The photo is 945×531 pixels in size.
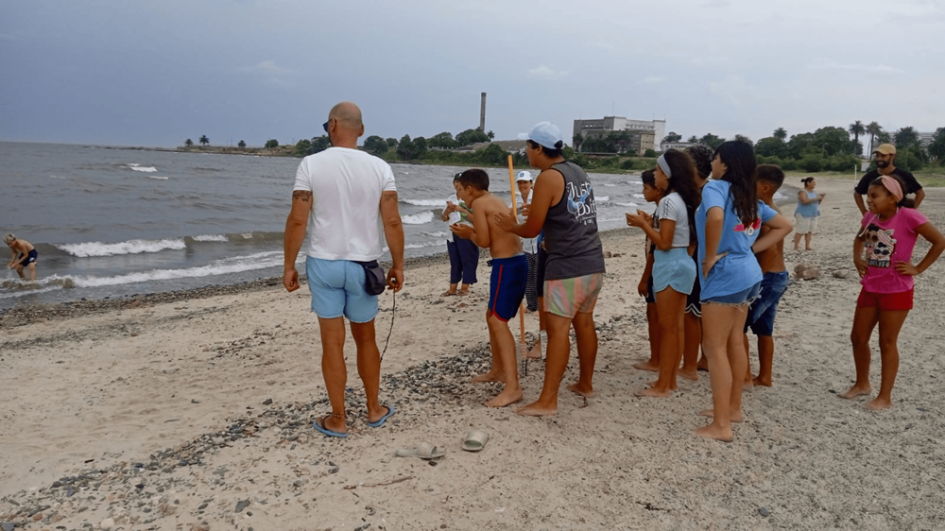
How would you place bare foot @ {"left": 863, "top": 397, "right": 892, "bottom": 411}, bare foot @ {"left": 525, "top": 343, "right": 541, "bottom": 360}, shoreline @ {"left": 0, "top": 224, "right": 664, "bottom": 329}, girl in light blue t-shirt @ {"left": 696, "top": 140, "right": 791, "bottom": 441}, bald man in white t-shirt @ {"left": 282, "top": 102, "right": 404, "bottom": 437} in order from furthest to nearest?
shoreline @ {"left": 0, "top": 224, "right": 664, "bottom": 329}
bare foot @ {"left": 525, "top": 343, "right": 541, "bottom": 360}
bare foot @ {"left": 863, "top": 397, "right": 892, "bottom": 411}
girl in light blue t-shirt @ {"left": 696, "top": 140, "right": 791, "bottom": 441}
bald man in white t-shirt @ {"left": 282, "top": 102, "right": 404, "bottom": 437}

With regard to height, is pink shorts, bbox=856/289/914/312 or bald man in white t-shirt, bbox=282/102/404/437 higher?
bald man in white t-shirt, bbox=282/102/404/437

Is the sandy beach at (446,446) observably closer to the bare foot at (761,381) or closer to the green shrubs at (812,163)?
the bare foot at (761,381)

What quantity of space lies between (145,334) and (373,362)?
16.2 ft

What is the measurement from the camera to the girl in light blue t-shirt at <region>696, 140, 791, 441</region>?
12.8 feet

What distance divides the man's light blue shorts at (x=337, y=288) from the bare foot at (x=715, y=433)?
7.67 ft

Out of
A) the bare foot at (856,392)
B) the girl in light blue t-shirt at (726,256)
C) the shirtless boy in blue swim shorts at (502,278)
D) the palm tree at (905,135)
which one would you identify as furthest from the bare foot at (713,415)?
the palm tree at (905,135)

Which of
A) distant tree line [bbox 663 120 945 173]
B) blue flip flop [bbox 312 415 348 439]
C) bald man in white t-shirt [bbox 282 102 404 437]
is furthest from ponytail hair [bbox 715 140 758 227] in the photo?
distant tree line [bbox 663 120 945 173]

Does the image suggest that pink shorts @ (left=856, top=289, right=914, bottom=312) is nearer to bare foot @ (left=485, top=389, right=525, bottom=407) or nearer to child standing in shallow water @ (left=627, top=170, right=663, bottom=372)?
child standing in shallow water @ (left=627, top=170, right=663, bottom=372)

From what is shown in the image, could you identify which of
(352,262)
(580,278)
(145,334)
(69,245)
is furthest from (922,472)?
(69,245)

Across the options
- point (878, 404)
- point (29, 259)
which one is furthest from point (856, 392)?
point (29, 259)

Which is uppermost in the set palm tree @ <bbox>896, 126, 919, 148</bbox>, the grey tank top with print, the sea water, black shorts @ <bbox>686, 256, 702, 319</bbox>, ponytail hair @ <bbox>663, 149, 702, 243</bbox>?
palm tree @ <bbox>896, 126, 919, 148</bbox>

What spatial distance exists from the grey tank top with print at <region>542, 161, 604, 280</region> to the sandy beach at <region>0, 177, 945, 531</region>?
1.06 metres

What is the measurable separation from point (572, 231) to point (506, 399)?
1329 millimetres

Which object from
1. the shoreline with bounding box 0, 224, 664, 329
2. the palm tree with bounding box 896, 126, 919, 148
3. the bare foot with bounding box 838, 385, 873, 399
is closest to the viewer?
the bare foot with bounding box 838, 385, 873, 399
